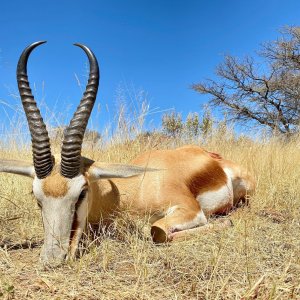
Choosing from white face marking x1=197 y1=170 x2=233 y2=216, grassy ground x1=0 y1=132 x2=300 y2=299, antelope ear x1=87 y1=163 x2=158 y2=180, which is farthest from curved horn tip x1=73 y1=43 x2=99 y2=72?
white face marking x1=197 y1=170 x2=233 y2=216

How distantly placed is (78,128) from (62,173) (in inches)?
18.2

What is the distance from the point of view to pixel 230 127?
10.1 m

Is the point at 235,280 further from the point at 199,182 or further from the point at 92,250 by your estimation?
the point at 199,182

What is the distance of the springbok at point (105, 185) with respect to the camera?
3307 mm

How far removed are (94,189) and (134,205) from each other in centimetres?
54

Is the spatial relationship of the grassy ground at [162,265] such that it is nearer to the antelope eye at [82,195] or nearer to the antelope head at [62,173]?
the antelope head at [62,173]

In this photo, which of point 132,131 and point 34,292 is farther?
point 132,131

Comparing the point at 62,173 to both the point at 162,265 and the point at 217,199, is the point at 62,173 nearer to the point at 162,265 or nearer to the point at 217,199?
the point at 162,265

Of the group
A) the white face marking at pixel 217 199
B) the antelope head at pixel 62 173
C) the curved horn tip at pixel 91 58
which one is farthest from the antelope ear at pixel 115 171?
the white face marking at pixel 217 199

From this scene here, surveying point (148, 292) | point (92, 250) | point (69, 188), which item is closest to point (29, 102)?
point (69, 188)

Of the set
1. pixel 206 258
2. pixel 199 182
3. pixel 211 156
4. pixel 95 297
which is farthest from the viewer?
pixel 211 156

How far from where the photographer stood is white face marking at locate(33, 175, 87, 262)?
3.13 m

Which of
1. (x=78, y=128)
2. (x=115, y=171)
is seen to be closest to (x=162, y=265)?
(x=115, y=171)

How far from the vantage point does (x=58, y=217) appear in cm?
323
